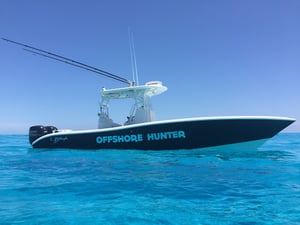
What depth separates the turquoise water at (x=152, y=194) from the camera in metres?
3.81

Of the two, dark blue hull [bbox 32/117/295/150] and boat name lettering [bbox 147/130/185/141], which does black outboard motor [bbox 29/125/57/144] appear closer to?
dark blue hull [bbox 32/117/295/150]

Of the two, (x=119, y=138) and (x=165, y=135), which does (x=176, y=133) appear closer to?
(x=165, y=135)

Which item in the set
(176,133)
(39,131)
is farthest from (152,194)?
(39,131)

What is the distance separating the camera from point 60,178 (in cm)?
665

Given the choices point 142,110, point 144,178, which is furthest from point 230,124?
point 144,178

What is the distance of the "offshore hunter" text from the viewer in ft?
37.1

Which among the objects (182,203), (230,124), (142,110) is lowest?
(182,203)

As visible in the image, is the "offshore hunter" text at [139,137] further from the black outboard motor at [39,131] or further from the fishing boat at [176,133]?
the black outboard motor at [39,131]

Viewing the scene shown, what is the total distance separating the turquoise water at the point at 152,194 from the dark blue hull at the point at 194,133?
271 centimetres

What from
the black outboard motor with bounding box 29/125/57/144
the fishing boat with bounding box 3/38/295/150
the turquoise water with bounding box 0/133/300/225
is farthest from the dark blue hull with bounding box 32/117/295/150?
the black outboard motor with bounding box 29/125/57/144

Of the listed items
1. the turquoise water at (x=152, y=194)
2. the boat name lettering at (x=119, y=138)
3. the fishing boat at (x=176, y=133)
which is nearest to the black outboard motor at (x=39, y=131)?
the fishing boat at (x=176, y=133)

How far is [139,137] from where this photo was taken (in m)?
11.8

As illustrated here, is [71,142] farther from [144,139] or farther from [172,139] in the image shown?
[172,139]

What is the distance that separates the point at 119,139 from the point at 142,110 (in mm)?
2266
